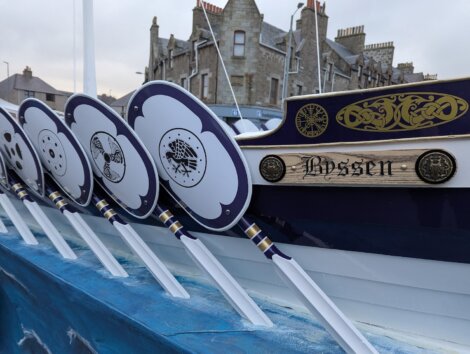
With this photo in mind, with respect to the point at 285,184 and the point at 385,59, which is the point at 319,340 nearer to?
the point at 285,184

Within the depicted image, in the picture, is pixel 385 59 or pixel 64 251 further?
pixel 385 59

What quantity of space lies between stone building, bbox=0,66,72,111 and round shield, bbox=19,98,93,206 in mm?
28315

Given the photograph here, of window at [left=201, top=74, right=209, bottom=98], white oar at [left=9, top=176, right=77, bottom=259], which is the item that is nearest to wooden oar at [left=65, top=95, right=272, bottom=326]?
white oar at [left=9, top=176, right=77, bottom=259]

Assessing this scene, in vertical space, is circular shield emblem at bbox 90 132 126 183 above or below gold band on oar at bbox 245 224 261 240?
above

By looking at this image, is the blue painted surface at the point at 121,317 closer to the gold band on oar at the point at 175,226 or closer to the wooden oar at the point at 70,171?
the wooden oar at the point at 70,171

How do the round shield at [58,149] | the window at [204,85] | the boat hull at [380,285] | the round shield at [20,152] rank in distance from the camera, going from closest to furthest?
1. the boat hull at [380,285]
2. the round shield at [58,149]
3. the round shield at [20,152]
4. the window at [204,85]

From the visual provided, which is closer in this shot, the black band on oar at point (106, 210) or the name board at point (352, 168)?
the name board at point (352, 168)

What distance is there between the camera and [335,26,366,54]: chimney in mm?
23523

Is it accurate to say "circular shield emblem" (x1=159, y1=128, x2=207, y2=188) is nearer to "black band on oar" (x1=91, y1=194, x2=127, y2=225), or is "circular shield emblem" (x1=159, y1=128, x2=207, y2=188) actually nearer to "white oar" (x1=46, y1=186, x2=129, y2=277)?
"black band on oar" (x1=91, y1=194, x2=127, y2=225)

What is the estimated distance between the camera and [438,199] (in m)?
1.31

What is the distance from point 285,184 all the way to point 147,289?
106cm

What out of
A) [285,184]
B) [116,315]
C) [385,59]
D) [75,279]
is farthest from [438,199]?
[385,59]

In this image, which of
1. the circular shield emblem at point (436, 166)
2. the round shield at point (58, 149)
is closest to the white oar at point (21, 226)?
the round shield at point (58, 149)

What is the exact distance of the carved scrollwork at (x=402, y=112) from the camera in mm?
1219
